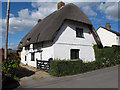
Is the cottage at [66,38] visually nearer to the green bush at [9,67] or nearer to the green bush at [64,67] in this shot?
the green bush at [64,67]

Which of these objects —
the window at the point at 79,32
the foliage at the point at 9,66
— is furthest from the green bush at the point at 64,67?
the window at the point at 79,32

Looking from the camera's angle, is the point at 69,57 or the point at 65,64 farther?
the point at 69,57

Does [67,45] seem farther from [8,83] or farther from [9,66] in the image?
[8,83]

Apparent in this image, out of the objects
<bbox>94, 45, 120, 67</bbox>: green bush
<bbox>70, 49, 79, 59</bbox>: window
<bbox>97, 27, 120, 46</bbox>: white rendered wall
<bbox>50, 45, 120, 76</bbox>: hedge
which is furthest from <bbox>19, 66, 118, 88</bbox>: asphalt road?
<bbox>97, 27, 120, 46</bbox>: white rendered wall

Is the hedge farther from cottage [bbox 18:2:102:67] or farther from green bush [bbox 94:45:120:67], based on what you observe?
cottage [bbox 18:2:102:67]

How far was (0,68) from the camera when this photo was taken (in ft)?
22.2

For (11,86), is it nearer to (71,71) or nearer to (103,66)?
(71,71)

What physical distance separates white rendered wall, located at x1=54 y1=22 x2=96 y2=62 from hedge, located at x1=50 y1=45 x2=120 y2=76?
4.34ft

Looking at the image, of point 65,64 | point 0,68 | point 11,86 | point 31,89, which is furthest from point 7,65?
point 65,64

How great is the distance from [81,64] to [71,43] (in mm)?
3094

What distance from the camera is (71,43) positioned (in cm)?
1227

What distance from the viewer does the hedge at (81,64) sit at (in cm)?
885

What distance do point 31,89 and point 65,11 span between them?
32.0 ft

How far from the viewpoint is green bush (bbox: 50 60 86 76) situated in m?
8.76
